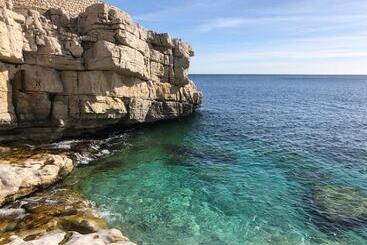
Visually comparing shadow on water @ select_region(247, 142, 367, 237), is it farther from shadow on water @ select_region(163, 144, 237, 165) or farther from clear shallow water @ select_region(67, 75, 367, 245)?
shadow on water @ select_region(163, 144, 237, 165)

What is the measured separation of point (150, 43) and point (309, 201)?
93.7ft

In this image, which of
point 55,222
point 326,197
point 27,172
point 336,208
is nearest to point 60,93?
point 27,172

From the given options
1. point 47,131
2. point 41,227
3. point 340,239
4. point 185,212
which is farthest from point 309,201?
point 47,131

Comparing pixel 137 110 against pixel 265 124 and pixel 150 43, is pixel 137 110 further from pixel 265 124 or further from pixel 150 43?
pixel 265 124

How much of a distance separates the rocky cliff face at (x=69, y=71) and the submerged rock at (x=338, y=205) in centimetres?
2238

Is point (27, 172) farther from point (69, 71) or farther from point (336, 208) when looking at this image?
point (336, 208)

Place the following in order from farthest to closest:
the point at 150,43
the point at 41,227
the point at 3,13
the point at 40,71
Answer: the point at 150,43 → the point at 40,71 → the point at 3,13 → the point at 41,227

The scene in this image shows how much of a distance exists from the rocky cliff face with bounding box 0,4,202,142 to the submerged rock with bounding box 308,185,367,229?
881 inches

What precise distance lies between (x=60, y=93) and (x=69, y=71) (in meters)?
2.39

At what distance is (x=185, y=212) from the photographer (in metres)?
20.8

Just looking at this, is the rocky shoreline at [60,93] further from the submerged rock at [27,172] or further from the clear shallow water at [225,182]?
the clear shallow water at [225,182]

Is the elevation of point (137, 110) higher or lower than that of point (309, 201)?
higher

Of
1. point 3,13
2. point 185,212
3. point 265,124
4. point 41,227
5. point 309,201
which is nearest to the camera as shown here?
point 41,227

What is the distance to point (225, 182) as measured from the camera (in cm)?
2575
